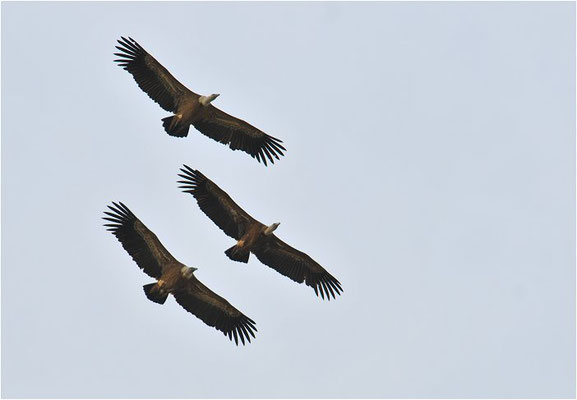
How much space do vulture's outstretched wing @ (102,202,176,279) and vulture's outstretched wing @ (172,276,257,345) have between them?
3.03 feet

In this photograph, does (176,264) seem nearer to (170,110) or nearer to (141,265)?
(141,265)

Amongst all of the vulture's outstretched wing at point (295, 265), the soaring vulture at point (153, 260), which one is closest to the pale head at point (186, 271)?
the soaring vulture at point (153, 260)

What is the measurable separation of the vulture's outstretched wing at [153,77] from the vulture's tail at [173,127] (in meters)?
0.42

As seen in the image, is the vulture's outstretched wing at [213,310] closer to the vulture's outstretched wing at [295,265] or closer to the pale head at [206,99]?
the vulture's outstretched wing at [295,265]

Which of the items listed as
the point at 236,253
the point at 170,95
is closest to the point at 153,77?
the point at 170,95

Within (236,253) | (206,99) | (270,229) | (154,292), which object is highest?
(206,99)

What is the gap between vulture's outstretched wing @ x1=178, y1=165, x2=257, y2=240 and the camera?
44.8m

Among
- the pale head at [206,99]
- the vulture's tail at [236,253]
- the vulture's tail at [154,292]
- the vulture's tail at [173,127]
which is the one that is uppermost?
the pale head at [206,99]

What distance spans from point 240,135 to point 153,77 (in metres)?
3.01

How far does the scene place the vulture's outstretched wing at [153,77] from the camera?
4438 centimetres

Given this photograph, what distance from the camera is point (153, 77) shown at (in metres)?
44.5

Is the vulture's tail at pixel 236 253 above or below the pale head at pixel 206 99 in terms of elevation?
below

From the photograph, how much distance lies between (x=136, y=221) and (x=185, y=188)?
1941 mm

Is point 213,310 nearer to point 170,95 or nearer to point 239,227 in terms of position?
point 239,227
